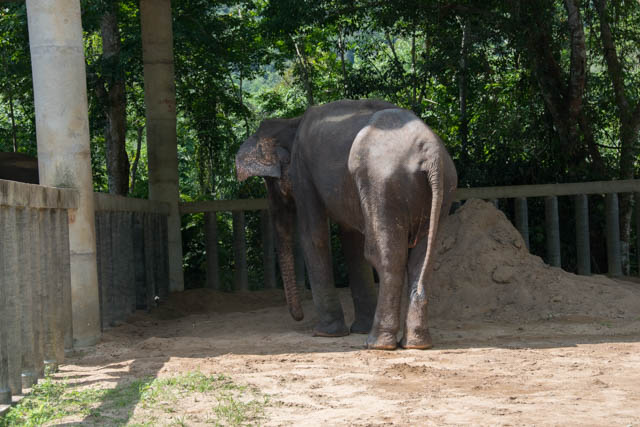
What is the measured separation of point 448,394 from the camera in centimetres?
465

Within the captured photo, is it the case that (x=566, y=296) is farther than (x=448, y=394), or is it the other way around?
(x=566, y=296)

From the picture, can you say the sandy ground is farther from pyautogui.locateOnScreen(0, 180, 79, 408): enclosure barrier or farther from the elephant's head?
the elephant's head

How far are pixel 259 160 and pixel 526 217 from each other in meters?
4.45

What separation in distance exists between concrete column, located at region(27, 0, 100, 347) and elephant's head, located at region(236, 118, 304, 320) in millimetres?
1551

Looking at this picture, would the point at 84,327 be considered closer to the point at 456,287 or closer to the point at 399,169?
the point at 399,169

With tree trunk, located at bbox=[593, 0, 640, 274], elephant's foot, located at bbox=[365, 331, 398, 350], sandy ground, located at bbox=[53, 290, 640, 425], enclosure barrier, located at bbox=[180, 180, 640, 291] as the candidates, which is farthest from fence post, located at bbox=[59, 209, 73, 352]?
tree trunk, located at bbox=[593, 0, 640, 274]

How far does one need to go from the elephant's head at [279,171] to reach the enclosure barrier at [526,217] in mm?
2777

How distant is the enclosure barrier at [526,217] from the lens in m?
10.7

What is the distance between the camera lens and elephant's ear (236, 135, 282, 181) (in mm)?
7852

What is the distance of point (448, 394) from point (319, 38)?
13.8 m

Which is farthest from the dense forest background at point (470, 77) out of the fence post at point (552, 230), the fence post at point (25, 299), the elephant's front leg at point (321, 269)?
the fence post at point (25, 299)

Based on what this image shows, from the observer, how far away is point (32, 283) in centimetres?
537

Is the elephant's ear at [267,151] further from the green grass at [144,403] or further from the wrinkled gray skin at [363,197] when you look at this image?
the green grass at [144,403]

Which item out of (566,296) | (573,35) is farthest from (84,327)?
(573,35)
